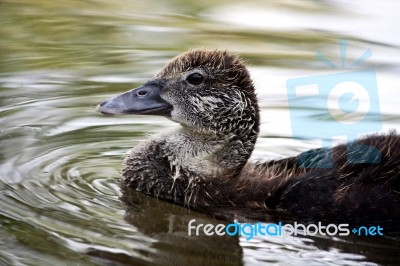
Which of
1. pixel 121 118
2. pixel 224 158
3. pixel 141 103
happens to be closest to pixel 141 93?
pixel 141 103

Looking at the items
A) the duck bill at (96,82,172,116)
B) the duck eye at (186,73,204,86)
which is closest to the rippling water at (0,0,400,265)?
the duck bill at (96,82,172,116)

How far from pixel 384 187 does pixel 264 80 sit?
149 inches

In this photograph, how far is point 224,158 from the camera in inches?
360

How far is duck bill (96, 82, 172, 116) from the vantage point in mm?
9164

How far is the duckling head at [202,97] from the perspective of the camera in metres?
9.05

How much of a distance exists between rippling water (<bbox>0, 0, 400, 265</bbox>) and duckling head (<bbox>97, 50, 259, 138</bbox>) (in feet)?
2.50

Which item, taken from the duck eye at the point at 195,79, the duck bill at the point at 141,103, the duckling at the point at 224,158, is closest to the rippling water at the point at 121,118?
the duckling at the point at 224,158

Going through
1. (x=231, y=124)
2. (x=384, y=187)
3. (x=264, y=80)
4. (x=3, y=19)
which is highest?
(x=3, y=19)

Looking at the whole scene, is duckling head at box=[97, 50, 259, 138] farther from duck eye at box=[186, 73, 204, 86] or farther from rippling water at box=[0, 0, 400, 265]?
rippling water at box=[0, 0, 400, 265]

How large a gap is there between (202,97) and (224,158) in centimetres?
56

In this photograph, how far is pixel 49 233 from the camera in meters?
7.80

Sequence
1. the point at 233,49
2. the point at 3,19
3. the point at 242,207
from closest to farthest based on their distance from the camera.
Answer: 1. the point at 242,207
2. the point at 233,49
3. the point at 3,19

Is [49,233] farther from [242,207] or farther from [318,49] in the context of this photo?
[318,49]

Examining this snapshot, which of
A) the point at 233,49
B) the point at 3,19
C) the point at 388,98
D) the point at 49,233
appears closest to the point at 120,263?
the point at 49,233
